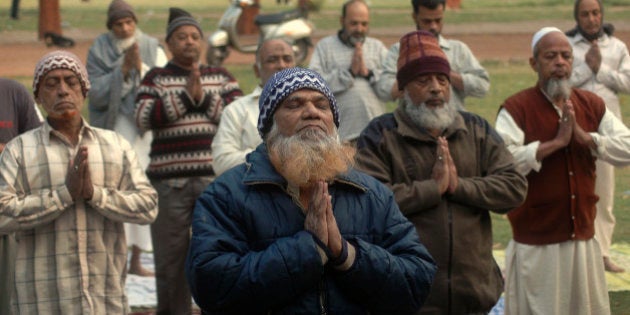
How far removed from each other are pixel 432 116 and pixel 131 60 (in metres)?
4.01

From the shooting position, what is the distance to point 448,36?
1697 centimetres

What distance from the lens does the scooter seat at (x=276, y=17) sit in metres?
16.2

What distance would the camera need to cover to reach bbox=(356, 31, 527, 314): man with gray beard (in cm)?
654

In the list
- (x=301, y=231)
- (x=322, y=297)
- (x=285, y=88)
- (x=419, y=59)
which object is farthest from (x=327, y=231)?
(x=419, y=59)

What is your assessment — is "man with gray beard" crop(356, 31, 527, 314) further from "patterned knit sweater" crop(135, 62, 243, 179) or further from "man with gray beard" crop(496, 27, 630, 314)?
"patterned knit sweater" crop(135, 62, 243, 179)

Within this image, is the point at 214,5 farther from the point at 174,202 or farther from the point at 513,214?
the point at 513,214

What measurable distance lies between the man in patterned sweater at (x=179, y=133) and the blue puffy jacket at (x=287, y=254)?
13.4ft

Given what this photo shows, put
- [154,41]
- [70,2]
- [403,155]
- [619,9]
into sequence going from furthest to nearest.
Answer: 1. [70,2]
2. [619,9]
3. [154,41]
4. [403,155]

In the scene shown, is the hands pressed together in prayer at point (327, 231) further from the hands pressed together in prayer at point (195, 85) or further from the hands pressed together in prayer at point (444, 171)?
the hands pressed together in prayer at point (195, 85)

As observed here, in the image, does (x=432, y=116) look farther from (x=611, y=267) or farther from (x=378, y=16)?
(x=378, y=16)

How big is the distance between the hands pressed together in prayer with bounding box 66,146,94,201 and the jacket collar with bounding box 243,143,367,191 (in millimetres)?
1873

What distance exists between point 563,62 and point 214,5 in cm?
1094

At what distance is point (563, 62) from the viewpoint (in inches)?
310

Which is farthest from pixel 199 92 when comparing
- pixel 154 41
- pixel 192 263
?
pixel 192 263
